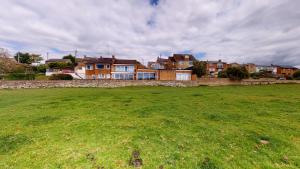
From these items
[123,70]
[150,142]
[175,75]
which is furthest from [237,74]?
[150,142]

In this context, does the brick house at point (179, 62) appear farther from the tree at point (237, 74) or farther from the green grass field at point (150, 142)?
the green grass field at point (150, 142)

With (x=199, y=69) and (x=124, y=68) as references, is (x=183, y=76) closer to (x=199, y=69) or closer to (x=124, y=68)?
(x=199, y=69)

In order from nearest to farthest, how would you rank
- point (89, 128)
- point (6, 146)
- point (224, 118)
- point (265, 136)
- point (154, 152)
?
point (154, 152)
point (6, 146)
point (265, 136)
point (89, 128)
point (224, 118)

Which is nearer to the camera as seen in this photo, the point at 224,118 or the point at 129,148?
the point at 129,148

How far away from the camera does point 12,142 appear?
17.1 feet

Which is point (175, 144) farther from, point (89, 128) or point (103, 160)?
point (89, 128)

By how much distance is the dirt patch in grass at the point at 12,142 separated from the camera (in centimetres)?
475

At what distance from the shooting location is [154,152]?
181 inches

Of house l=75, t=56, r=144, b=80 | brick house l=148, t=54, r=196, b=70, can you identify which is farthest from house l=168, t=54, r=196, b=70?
house l=75, t=56, r=144, b=80

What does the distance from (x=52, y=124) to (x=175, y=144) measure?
5853 millimetres

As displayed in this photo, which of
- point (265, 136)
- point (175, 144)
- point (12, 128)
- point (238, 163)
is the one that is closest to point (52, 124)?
point (12, 128)

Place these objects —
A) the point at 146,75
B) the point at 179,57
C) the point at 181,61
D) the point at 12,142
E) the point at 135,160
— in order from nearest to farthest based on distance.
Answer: the point at 135,160
the point at 12,142
the point at 146,75
the point at 181,61
the point at 179,57

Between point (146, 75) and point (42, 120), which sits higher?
point (146, 75)

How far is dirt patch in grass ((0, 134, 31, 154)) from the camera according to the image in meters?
4.75
